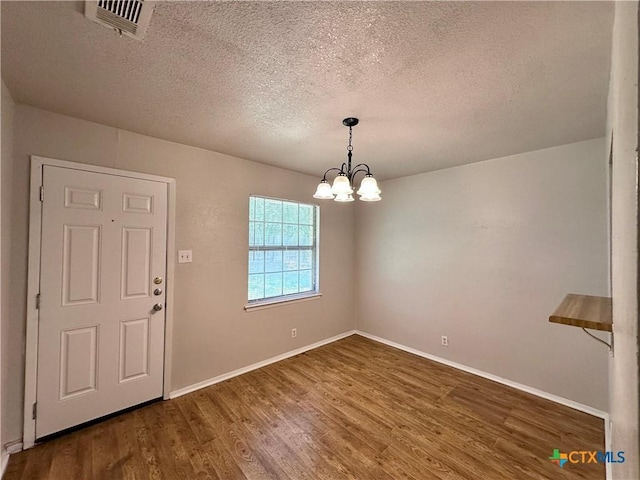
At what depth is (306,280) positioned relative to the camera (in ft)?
12.3

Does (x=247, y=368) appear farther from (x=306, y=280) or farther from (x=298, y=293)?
(x=306, y=280)

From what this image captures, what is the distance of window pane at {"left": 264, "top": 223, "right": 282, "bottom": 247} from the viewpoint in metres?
3.29

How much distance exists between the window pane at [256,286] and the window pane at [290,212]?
0.84 m

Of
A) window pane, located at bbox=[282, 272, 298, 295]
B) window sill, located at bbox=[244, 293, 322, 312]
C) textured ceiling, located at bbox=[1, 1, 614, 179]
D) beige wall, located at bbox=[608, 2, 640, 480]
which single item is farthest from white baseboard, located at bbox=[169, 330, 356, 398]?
beige wall, located at bbox=[608, 2, 640, 480]

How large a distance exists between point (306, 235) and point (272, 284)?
863 millimetres

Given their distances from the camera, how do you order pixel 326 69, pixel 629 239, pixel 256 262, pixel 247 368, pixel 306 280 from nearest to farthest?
1. pixel 629 239
2. pixel 326 69
3. pixel 247 368
4. pixel 256 262
5. pixel 306 280

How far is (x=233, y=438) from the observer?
1.94 metres

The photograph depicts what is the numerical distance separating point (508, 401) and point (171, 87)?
374 centimetres

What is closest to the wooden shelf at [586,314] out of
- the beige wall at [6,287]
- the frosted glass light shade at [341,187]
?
the frosted glass light shade at [341,187]

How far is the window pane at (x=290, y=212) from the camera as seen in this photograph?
138 inches

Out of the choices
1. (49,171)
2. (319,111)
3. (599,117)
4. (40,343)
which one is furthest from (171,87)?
(599,117)

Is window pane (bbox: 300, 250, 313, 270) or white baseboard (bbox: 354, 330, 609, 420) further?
window pane (bbox: 300, 250, 313, 270)

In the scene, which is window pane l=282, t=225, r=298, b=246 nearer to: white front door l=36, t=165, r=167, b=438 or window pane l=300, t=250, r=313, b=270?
window pane l=300, t=250, r=313, b=270

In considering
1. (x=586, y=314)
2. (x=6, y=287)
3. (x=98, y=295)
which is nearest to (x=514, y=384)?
(x=586, y=314)
